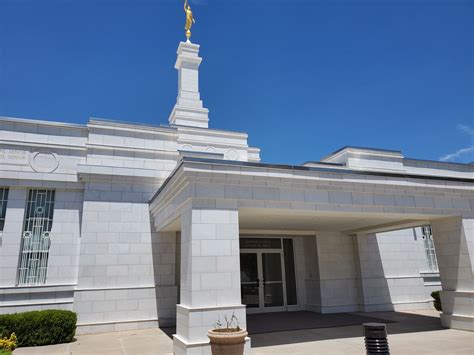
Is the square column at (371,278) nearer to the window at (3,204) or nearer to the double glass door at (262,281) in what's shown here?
the double glass door at (262,281)

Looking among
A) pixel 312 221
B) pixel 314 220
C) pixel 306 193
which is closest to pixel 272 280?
pixel 312 221

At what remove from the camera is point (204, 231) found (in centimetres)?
826

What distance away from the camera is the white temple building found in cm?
849

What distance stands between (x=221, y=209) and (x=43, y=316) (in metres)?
6.33

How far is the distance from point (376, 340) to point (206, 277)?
3603mm

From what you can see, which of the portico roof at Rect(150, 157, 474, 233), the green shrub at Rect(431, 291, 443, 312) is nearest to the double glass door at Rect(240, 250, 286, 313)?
the portico roof at Rect(150, 157, 474, 233)

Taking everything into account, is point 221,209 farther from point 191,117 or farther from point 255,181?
point 191,117

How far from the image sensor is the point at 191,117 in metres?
20.8

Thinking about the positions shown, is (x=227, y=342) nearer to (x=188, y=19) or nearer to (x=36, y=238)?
(x=36, y=238)

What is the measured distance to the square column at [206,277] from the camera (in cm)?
773

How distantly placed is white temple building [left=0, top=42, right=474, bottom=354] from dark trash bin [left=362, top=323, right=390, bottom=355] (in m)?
2.70

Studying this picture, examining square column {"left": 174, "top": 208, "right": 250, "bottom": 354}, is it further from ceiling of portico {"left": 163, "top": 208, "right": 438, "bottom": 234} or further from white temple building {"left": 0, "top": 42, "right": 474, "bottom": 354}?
ceiling of portico {"left": 163, "top": 208, "right": 438, "bottom": 234}

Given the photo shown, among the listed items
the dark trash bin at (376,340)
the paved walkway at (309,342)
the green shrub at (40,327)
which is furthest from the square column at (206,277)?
the green shrub at (40,327)

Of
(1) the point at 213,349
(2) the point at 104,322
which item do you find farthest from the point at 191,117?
(1) the point at 213,349
